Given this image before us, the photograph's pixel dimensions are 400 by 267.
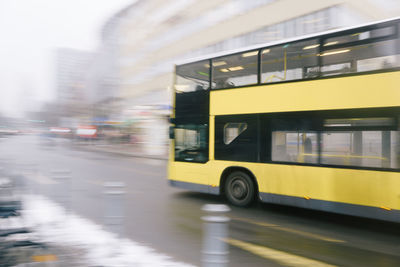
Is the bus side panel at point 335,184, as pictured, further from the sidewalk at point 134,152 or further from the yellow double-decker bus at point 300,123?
the sidewalk at point 134,152

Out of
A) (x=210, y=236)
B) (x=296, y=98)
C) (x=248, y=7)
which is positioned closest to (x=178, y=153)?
(x=296, y=98)

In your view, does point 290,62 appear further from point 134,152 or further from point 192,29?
point 192,29

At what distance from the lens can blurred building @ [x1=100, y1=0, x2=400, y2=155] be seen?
1900 cm

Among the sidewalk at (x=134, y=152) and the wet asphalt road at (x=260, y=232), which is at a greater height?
the sidewalk at (x=134, y=152)

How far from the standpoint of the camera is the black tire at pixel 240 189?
7.63m

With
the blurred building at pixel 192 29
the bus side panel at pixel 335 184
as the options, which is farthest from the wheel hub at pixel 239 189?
the blurred building at pixel 192 29

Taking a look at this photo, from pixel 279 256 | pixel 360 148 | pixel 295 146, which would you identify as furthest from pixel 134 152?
pixel 279 256

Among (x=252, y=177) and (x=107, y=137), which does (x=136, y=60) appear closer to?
(x=107, y=137)

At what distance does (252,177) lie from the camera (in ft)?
25.2

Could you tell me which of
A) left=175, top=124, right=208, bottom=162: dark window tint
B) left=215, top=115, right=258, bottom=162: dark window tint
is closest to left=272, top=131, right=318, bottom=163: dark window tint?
left=215, top=115, right=258, bottom=162: dark window tint

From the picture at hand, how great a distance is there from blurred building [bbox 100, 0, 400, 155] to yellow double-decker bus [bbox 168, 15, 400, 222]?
13.5 meters

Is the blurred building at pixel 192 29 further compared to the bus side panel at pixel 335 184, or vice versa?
the blurred building at pixel 192 29

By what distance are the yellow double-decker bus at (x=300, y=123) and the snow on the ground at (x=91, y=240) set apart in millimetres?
3289

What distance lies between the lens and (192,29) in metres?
32.7
